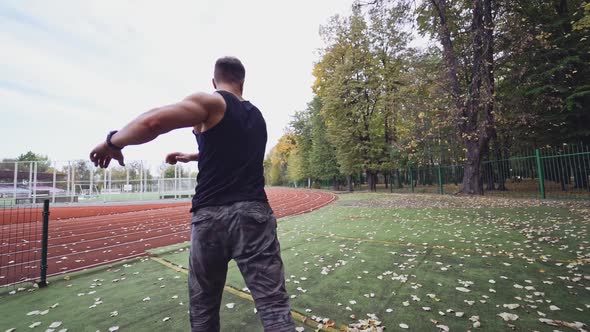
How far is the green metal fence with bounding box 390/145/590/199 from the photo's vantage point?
11551mm

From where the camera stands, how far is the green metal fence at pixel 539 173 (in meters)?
11.6

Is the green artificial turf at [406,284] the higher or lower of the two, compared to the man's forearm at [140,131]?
lower

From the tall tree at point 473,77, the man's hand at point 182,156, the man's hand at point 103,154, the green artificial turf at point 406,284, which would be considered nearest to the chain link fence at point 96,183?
the green artificial turf at point 406,284

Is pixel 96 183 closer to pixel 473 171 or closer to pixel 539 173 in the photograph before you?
pixel 473 171

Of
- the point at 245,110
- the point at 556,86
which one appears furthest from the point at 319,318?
the point at 556,86

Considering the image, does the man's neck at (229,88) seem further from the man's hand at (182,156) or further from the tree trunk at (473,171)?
the tree trunk at (473,171)

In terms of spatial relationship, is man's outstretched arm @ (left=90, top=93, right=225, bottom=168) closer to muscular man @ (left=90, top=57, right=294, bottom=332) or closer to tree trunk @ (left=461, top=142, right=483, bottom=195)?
muscular man @ (left=90, top=57, right=294, bottom=332)

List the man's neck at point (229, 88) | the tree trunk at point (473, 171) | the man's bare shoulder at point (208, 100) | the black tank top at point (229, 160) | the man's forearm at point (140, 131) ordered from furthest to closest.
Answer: the tree trunk at point (473, 171)
the man's neck at point (229, 88)
the black tank top at point (229, 160)
the man's bare shoulder at point (208, 100)
the man's forearm at point (140, 131)

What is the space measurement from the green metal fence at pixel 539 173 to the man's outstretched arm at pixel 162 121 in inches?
534

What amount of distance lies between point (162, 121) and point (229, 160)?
17.3 inches

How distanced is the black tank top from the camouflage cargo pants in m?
0.07

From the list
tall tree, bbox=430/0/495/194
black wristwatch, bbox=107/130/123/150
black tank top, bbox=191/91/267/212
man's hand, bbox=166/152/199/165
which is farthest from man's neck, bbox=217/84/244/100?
tall tree, bbox=430/0/495/194

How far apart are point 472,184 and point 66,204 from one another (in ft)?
113

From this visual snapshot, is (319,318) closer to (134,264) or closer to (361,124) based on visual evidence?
(134,264)
